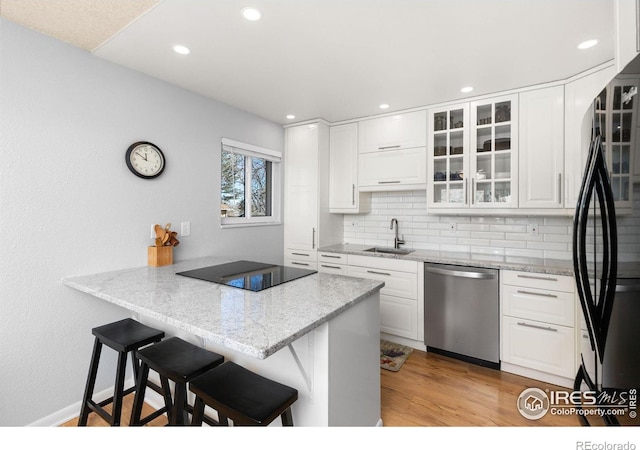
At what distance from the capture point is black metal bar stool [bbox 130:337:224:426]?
1390mm

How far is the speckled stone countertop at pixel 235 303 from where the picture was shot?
1.10 m

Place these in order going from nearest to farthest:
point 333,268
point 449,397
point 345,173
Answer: point 449,397 → point 333,268 → point 345,173

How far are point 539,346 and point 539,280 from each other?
0.52 m

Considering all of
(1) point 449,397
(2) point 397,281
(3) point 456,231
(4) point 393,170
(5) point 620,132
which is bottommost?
(1) point 449,397

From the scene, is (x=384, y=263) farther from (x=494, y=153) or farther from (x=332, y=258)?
(x=494, y=153)

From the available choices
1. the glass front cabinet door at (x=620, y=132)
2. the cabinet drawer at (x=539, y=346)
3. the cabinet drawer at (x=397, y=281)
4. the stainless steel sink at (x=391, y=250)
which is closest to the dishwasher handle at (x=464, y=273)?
the cabinet drawer at (x=397, y=281)

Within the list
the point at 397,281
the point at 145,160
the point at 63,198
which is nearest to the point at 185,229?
the point at 145,160

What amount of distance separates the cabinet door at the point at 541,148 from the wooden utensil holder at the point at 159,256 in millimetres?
2956

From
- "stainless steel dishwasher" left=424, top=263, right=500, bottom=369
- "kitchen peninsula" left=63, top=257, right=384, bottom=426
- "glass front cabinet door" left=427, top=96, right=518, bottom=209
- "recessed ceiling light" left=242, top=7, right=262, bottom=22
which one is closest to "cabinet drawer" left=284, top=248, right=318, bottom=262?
"stainless steel dishwasher" left=424, top=263, right=500, bottom=369

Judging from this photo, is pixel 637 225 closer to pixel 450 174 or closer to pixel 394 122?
pixel 450 174

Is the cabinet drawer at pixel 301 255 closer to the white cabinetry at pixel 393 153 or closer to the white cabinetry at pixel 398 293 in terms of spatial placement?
the white cabinetry at pixel 398 293

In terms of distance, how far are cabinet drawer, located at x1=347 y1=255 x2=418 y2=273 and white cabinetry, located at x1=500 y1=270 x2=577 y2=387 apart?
2.48ft

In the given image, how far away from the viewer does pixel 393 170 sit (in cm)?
326

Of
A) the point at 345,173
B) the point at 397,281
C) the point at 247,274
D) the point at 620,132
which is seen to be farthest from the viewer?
the point at 345,173
